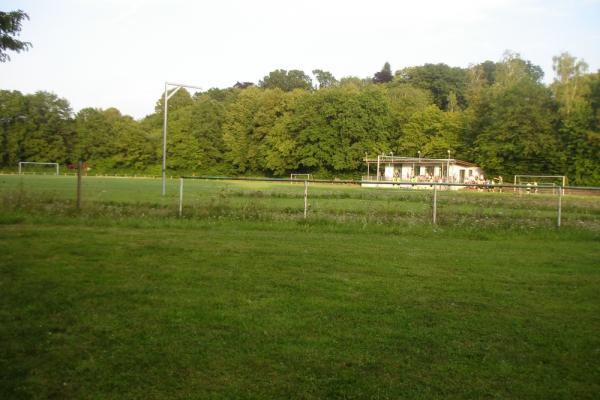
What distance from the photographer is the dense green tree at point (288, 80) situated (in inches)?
4031

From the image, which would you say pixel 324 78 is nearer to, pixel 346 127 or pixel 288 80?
pixel 288 80

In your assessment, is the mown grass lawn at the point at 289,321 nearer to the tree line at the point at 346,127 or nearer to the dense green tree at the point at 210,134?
the tree line at the point at 346,127

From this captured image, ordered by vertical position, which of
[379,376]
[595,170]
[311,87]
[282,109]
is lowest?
[379,376]

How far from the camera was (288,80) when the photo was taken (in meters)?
103

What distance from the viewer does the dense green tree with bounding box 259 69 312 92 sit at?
102375 mm

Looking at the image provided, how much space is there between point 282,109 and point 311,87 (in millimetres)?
24613

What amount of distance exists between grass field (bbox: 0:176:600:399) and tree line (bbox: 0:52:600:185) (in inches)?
2160

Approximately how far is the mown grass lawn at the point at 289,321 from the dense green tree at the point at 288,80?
94107 millimetres

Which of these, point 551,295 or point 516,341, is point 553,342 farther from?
point 551,295

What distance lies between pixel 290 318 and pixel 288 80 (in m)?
100


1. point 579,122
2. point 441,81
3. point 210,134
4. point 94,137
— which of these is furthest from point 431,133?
point 94,137

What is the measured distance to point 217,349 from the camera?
16.4 ft

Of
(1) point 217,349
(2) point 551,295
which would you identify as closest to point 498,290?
(2) point 551,295

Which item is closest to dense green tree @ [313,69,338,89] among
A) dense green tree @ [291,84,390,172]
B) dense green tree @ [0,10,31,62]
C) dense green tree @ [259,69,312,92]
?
dense green tree @ [259,69,312,92]
